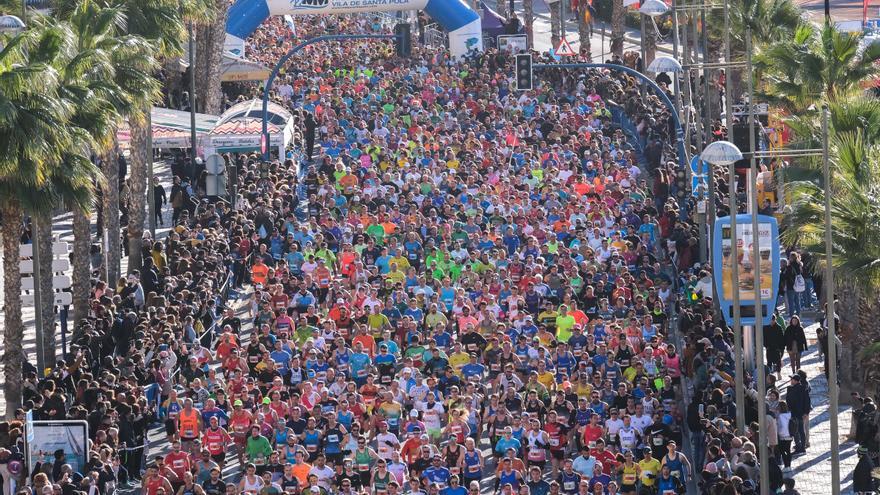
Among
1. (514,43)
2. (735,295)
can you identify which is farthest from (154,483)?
(514,43)

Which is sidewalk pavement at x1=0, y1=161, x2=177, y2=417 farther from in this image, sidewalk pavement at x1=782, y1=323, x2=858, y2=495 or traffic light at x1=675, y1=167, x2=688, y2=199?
sidewalk pavement at x1=782, y1=323, x2=858, y2=495

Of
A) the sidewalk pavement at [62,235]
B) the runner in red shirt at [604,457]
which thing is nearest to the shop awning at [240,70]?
the sidewalk pavement at [62,235]

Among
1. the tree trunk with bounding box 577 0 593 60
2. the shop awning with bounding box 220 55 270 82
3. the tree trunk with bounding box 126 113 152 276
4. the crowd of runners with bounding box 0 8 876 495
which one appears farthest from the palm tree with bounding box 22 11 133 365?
the tree trunk with bounding box 577 0 593 60

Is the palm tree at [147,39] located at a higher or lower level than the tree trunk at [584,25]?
lower

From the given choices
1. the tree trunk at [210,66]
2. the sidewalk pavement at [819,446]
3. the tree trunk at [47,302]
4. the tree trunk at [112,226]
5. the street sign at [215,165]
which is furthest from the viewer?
the tree trunk at [210,66]

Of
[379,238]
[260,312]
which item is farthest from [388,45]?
[260,312]

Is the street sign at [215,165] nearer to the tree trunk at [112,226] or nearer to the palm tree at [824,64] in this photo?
the tree trunk at [112,226]
